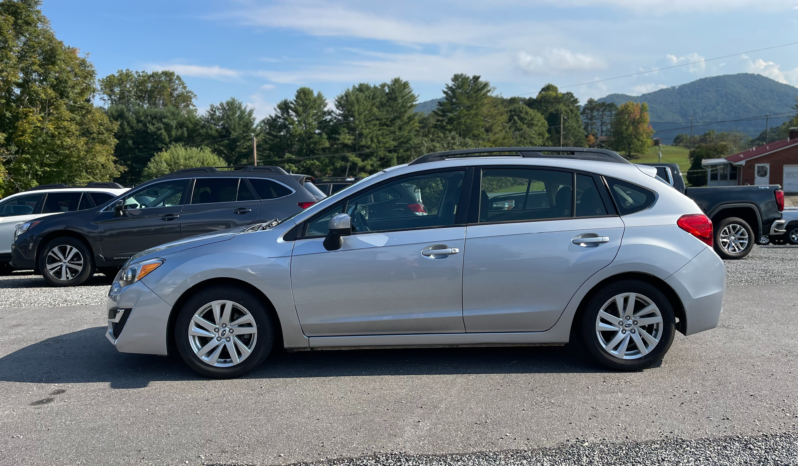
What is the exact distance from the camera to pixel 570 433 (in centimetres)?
367

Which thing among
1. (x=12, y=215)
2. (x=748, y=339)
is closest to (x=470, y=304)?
(x=748, y=339)

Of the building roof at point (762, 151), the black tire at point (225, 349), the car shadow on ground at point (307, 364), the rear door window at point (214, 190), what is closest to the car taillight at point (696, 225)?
the car shadow on ground at point (307, 364)

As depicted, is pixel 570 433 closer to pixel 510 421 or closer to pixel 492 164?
pixel 510 421

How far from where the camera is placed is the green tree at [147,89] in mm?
100688

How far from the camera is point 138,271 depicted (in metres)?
4.82

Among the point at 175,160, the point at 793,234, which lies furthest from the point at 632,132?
the point at 793,234

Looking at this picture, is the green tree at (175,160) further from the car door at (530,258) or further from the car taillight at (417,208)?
the car door at (530,258)

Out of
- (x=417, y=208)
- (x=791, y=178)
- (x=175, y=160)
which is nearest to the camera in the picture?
(x=417, y=208)

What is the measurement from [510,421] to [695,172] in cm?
8298

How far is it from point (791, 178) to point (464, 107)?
47.7m

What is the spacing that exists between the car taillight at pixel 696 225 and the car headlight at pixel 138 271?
4.12 m

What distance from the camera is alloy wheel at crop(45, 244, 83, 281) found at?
9.79m

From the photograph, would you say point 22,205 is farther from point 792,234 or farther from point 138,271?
point 792,234

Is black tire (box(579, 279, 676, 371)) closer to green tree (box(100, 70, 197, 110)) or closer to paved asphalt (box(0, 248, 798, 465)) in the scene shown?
paved asphalt (box(0, 248, 798, 465))
